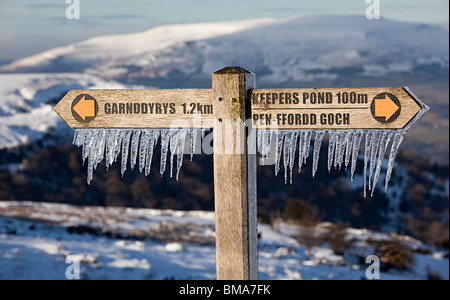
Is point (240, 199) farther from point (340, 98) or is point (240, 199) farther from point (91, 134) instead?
point (91, 134)

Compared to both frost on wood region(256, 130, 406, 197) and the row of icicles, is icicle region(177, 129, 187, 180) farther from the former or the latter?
frost on wood region(256, 130, 406, 197)

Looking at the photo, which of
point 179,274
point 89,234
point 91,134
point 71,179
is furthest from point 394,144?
point 71,179

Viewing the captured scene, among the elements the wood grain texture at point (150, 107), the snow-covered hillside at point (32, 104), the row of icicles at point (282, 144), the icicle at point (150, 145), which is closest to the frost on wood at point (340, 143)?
the row of icicles at point (282, 144)

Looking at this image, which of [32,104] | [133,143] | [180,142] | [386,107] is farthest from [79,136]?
[32,104]

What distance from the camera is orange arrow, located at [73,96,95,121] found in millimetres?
4207

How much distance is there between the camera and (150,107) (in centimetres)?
407

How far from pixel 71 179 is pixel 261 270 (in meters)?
37.1

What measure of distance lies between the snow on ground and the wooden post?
6354 millimetres

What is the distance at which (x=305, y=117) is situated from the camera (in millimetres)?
3836

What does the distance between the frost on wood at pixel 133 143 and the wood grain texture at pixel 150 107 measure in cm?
7

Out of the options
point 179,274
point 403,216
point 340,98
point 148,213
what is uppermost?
point 403,216

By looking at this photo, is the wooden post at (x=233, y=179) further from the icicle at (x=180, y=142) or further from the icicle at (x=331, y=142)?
the icicle at (x=331, y=142)

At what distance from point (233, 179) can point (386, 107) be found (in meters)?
1.12

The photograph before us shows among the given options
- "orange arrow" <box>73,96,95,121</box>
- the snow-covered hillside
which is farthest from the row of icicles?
the snow-covered hillside
